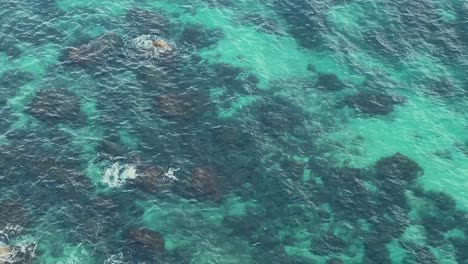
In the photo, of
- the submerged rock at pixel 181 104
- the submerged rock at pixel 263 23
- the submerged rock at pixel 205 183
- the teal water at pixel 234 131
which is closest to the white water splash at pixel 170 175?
the teal water at pixel 234 131

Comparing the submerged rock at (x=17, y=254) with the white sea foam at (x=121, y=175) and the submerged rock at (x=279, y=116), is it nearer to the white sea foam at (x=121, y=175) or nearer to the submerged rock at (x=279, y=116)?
the white sea foam at (x=121, y=175)

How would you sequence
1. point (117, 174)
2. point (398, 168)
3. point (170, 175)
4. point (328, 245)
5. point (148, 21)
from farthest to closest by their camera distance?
point (148, 21) < point (398, 168) < point (170, 175) < point (117, 174) < point (328, 245)

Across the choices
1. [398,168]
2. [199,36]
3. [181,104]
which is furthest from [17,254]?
[398,168]

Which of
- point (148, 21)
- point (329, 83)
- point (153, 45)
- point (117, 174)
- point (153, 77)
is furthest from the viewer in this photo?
point (148, 21)

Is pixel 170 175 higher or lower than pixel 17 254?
higher

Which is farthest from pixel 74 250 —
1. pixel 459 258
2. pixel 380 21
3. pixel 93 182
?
pixel 380 21

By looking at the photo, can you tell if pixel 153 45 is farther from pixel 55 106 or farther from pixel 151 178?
pixel 151 178

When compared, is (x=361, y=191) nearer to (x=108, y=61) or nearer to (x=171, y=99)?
(x=171, y=99)

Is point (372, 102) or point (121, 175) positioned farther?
point (372, 102)
